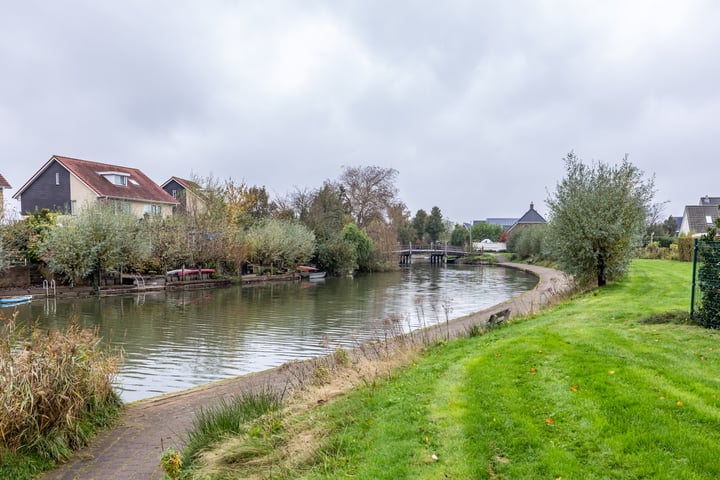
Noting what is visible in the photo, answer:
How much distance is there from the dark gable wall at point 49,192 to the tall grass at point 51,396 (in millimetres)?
43349

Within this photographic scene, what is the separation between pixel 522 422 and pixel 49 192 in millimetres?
51464

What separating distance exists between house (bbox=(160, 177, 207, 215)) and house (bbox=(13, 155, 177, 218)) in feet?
9.43

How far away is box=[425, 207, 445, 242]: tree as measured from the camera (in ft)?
305

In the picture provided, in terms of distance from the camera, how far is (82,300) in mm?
27281

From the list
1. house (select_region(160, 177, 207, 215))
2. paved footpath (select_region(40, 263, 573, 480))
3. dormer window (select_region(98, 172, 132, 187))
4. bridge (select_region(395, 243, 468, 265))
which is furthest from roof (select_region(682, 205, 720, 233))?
paved footpath (select_region(40, 263, 573, 480))

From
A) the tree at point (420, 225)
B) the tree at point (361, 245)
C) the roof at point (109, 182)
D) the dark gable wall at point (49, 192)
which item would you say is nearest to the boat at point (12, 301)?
the roof at point (109, 182)

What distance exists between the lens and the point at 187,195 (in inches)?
2120

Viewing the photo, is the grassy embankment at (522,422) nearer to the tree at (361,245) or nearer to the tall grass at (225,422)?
the tall grass at (225,422)

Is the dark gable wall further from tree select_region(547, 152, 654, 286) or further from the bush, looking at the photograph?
the bush

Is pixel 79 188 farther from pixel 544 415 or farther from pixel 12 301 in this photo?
pixel 544 415

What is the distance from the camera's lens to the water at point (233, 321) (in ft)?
43.5

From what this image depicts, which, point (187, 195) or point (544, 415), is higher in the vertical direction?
point (187, 195)

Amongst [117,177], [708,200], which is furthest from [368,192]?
[708,200]

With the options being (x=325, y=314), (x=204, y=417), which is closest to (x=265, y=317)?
(x=325, y=314)
